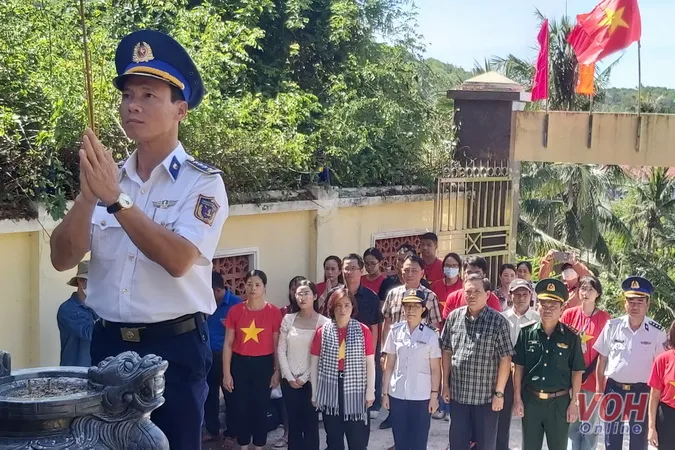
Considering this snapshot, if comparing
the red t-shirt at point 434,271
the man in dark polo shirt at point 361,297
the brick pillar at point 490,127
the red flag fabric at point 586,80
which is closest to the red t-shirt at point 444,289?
the red t-shirt at point 434,271

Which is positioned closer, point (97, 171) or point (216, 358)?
point (97, 171)

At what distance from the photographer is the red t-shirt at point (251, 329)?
21.3 ft

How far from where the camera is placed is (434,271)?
8.09 m

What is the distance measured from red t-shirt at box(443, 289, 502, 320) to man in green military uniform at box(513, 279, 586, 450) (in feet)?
2.67

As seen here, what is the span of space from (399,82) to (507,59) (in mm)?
14222

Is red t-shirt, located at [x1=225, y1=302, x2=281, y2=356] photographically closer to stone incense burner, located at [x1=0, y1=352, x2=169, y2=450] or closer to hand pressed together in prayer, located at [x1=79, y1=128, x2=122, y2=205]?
hand pressed together in prayer, located at [x1=79, y1=128, x2=122, y2=205]

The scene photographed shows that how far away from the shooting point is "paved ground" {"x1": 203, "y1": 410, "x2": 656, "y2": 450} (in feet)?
22.7

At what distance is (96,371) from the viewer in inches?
64.4

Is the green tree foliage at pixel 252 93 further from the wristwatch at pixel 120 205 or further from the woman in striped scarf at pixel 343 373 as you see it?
the wristwatch at pixel 120 205

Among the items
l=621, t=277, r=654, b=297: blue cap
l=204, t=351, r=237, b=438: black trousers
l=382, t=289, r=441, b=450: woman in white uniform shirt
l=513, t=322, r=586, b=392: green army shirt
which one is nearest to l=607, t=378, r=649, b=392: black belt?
l=513, t=322, r=586, b=392: green army shirt

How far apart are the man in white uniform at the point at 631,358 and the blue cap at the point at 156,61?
4.83 metres

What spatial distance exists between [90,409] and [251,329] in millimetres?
4956

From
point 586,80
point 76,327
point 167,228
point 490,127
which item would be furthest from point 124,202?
point 586,80

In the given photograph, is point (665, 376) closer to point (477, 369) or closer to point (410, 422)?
point (477, 369)
